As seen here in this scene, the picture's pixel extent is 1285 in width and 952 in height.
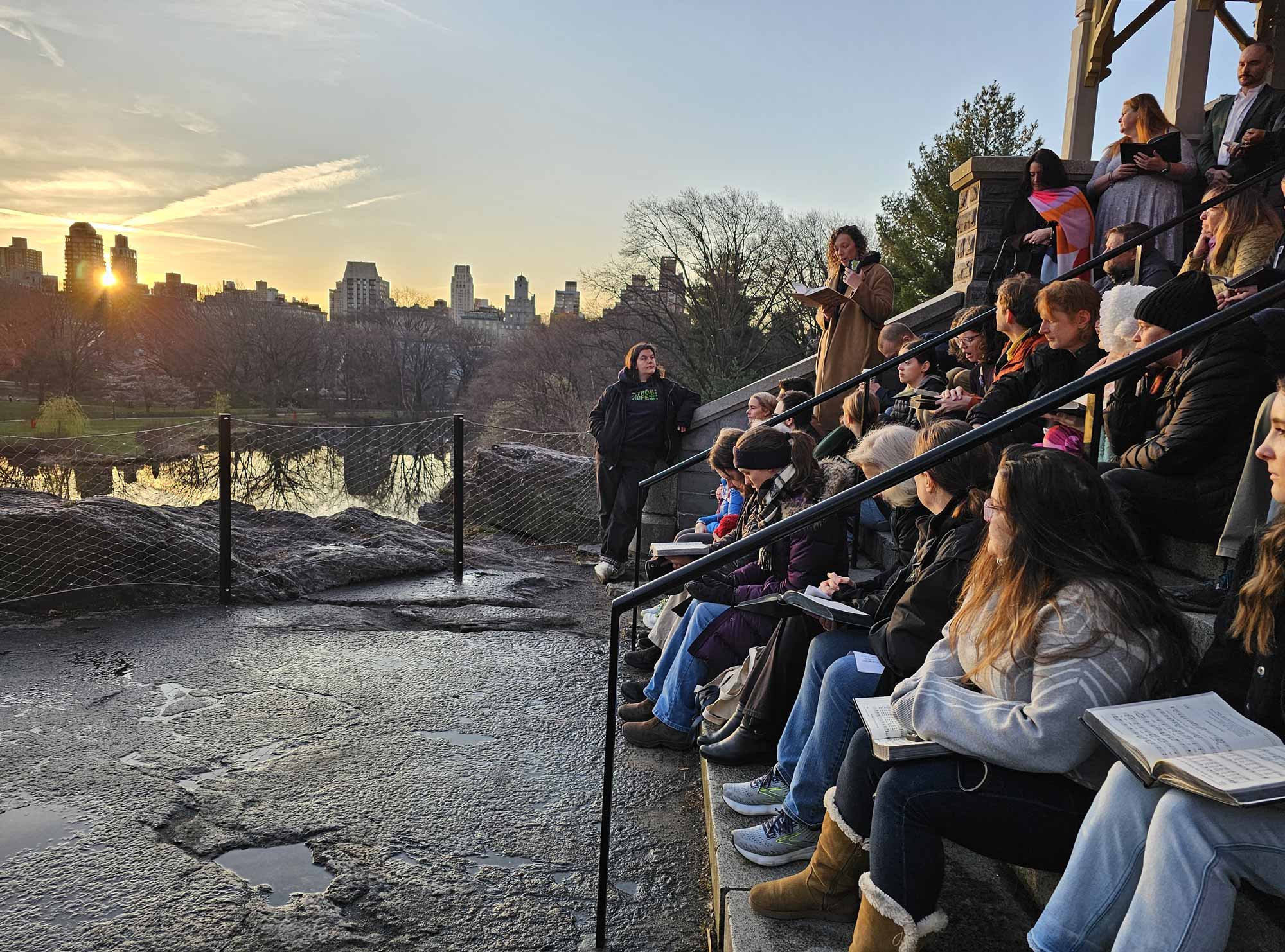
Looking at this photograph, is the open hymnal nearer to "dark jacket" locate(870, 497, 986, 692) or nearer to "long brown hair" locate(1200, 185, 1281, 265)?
"dark jacket" locate(870, 497, 986, 692)

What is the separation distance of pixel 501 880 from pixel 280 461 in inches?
375

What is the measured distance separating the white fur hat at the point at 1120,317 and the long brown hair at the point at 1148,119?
3550 mm

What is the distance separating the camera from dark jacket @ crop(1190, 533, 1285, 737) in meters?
1.83

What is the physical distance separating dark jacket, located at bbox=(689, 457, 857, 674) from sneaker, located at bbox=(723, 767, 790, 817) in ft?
2.49

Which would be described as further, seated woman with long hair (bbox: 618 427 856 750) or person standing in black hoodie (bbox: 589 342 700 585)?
person standing in black hoodie (bbox: 589 342 700 585)

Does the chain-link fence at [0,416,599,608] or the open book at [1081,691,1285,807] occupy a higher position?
the open book at [1081,691,1285,807]

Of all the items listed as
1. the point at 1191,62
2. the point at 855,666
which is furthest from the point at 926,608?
the point at 1191,62

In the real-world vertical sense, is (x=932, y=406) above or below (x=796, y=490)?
above

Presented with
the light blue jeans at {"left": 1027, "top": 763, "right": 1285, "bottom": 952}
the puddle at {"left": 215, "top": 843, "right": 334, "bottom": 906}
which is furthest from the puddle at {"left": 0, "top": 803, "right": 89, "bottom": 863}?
the light blue jeans at {"left": 1027, "top": 763, "right": 1285, "bottom": 952}

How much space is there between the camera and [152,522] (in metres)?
6.86

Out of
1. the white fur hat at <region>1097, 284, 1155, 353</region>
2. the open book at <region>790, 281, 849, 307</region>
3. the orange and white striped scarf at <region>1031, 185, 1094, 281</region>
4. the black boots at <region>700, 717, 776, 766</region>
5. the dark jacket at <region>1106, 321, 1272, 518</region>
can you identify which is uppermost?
the orange and white striped scarf at <region>1031, 185, 1094, 281</region>

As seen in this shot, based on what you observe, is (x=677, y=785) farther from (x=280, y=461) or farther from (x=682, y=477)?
(x=280, y=461)

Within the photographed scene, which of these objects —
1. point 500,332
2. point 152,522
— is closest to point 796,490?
point 152,522

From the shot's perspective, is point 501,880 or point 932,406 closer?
point 501,880
